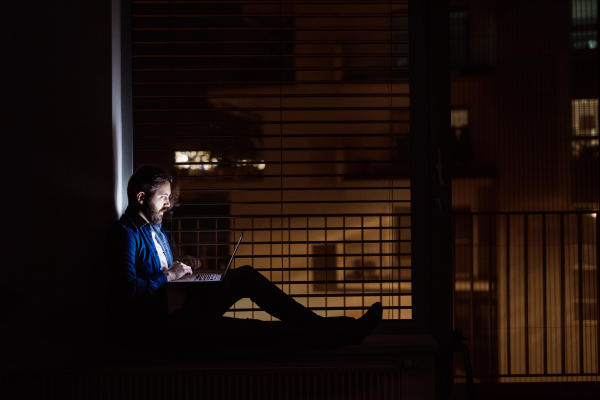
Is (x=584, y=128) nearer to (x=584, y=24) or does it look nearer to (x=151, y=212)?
(x=584, y=24)

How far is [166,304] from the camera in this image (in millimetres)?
1626

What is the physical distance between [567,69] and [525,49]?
0.27 meters

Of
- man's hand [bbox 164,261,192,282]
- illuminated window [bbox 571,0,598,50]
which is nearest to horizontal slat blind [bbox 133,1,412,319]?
man's hand [bbox 164,261,192,282]

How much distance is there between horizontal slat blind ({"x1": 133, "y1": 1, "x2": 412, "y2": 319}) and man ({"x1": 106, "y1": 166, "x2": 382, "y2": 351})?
262 mm

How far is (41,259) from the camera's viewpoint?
180cm

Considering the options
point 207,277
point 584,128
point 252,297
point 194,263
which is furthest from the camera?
point 584,128

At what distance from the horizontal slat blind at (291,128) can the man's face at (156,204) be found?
0.86ft

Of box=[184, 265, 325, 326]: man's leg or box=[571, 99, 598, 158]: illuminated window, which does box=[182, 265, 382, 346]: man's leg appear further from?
box=[571, 99, 598, 158]: illuminated window

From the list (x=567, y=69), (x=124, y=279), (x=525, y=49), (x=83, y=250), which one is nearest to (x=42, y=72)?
(x=83, y=250)

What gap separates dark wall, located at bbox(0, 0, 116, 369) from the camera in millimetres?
1792

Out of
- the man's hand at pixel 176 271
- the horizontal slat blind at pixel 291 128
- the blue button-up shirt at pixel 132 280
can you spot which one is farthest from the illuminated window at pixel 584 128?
the blue button-up shirt at pixel 132 280

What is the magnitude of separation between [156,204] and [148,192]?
63 millimetres

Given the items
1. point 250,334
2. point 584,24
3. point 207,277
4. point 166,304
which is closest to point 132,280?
point 166,304

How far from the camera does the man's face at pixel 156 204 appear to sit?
1724mm
